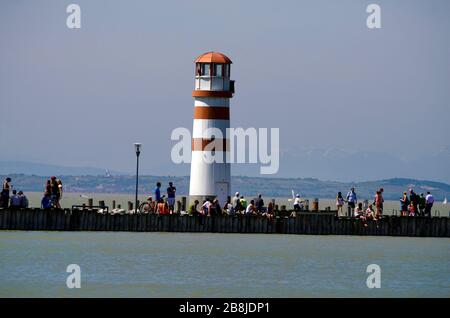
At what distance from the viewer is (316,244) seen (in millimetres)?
59438

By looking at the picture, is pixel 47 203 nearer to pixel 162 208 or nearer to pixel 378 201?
pixel 162 208

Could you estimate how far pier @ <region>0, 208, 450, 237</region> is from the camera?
5694 cm

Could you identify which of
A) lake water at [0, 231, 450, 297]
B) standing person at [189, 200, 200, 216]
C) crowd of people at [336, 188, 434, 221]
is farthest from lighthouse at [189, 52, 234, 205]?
crowd of people at [336, 188, 434, 221]

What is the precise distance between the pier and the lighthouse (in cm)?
282

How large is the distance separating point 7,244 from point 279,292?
1568 centimetres

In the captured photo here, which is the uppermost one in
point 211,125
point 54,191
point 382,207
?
point 211,125

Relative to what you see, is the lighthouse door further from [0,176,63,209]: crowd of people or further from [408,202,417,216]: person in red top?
[408,202,417,216]: person in red top

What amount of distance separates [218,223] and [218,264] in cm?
689

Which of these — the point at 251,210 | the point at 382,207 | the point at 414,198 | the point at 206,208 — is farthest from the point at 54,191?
the point at 414,198

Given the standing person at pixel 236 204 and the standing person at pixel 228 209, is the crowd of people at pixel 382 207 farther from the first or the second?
the standing person at pixel 228 209

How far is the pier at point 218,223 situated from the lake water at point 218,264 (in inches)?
21.1

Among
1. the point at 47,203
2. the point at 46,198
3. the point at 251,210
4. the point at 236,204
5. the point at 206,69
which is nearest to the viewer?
the point at 47,203

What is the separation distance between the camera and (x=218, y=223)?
58125 mm

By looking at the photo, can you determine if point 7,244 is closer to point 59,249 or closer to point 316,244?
point 59,249
